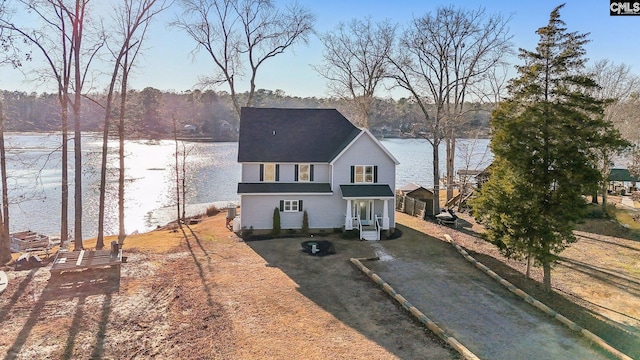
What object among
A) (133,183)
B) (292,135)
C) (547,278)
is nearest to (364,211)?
(292,135)

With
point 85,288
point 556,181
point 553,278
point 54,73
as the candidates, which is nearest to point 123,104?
point 54,73

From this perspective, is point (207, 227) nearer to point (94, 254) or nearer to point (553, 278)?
point (94, 254)

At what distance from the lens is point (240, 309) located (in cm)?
1248

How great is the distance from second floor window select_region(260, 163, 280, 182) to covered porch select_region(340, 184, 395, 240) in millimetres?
4093

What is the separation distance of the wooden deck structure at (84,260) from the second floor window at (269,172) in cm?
931

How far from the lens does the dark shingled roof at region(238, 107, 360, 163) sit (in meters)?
23.3

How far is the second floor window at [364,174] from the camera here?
23.2 metres

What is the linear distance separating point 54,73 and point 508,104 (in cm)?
2079

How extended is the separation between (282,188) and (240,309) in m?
10.8

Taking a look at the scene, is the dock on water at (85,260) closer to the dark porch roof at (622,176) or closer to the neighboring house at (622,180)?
Answer: the neighboring house at (622,180)

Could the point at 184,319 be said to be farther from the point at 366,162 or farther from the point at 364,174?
the point at 366,162

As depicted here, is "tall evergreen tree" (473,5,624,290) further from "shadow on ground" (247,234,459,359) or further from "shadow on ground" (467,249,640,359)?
"shadow on ground" (247,234,459,359)

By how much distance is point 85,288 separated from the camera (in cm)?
1398

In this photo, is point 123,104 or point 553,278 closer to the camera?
point 553,278
